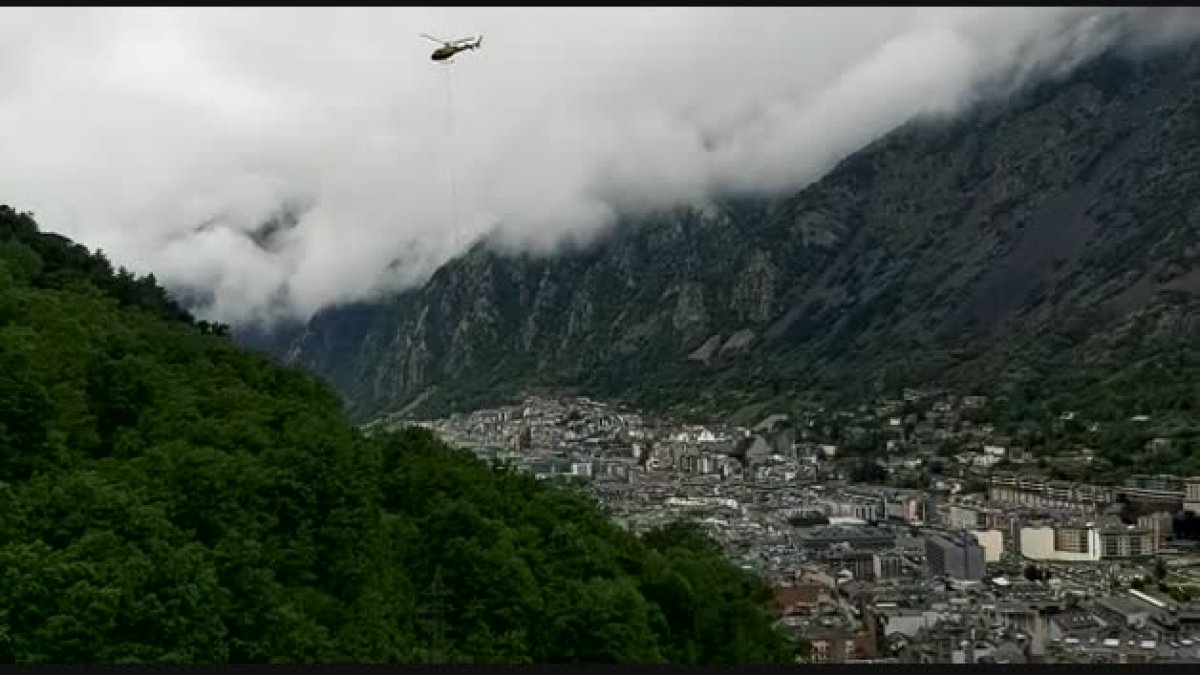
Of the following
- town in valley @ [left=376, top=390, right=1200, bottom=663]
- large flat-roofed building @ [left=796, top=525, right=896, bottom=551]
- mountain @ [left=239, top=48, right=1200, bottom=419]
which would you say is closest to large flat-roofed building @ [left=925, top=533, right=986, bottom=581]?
town in valley @ [left=376, top=390, right=1200, bottom=663]

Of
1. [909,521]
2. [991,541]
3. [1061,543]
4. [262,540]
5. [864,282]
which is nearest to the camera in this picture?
[262,540]

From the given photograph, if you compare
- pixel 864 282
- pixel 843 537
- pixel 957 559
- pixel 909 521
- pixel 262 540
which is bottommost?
pixel 262 540

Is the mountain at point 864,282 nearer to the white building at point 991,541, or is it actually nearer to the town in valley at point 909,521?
the town in valley at point 909,521

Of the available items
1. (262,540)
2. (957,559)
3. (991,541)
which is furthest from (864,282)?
(262,540)

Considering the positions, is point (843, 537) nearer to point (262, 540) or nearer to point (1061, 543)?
point (1061, 543)

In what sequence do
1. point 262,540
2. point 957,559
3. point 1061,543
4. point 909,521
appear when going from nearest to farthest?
point 262,540
point 957,559
point 1061,543
point 909,521

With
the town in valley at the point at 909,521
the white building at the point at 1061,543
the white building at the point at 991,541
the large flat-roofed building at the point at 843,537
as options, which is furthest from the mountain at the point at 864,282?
the large flat-roofed building at the point at 843,537

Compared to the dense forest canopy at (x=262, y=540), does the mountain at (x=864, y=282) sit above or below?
above

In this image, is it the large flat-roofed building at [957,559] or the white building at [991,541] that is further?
the white building at [991,541]
